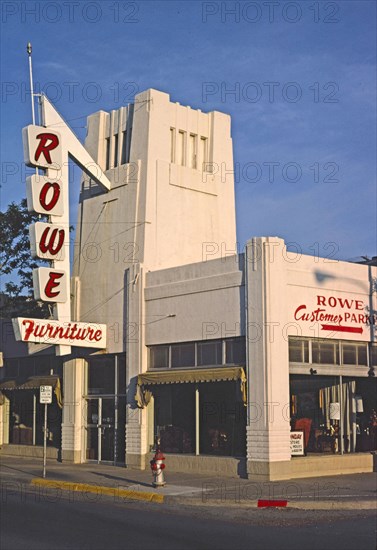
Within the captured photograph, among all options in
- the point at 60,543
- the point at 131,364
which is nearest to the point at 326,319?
the point at 131,364

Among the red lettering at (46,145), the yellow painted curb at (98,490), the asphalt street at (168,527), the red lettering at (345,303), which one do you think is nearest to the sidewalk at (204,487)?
the yellow painted curb at (98,490)

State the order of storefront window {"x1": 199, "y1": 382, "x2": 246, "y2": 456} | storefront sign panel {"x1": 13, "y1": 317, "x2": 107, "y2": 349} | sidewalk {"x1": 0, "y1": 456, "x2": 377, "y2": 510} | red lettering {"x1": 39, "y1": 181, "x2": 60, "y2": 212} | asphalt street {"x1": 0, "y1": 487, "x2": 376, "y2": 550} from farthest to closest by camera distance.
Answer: red lettering {"x1": 39, "y1": 181, "x2": 60, "y2": 212}
storefront sign panel {"x1": 13, "y1": 317, "x2": 107, "y2": 349}
storefront window {"x1": 199, "y1": 382, "x2": 246, "y2": 456}
sidewalk {"x1": 0, "y1": 456, "x2": 377, "y2": 510}
asphalt street {"x1": 0, "y1": 487, "x2": 376, "y2": 550}

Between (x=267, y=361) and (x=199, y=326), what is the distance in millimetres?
3346

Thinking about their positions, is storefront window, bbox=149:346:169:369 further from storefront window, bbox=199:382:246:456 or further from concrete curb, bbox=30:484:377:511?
concrete curb, bbox=30:484:377:511

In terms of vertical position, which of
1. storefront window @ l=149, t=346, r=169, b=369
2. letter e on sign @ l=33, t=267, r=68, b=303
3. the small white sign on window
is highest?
letter e on sign @ l=33, t=267, r=68, b=303

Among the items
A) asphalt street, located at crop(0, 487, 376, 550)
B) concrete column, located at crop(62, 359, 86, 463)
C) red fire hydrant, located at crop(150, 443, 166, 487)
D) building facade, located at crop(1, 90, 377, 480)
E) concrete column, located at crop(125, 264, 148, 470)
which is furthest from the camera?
concrete column, located at crop(62, 359, 86, 463)

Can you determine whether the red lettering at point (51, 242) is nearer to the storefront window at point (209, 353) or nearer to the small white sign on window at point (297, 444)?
the storefront window at point (209, 353)

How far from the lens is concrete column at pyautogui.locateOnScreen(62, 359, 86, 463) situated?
102 feet

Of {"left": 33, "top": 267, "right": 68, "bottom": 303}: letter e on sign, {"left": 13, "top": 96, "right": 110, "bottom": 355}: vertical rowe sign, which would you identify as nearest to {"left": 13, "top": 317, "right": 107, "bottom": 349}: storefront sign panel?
{"left": 13, "top": 96, "right": 110, "bottom": 355}: vertical rowe sign

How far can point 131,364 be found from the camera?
28.9m

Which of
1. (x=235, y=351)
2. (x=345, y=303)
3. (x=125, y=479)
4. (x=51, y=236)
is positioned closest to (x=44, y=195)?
(x=51, y=236)

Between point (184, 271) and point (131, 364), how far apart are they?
3.95m

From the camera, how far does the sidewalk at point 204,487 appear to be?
19344 millimetres

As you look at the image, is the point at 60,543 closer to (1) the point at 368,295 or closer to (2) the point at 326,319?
(2) the point at 326,319
